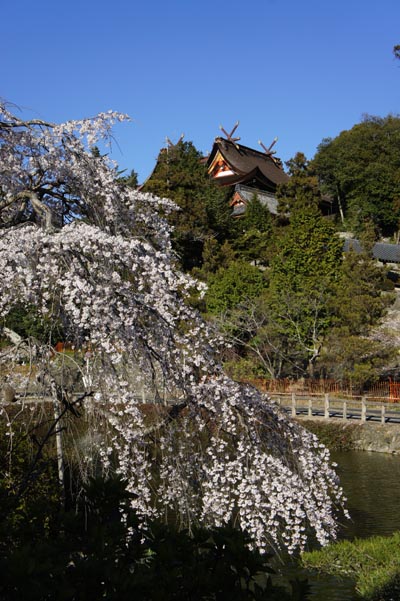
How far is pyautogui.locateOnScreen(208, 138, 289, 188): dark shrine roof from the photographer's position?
3716 cm

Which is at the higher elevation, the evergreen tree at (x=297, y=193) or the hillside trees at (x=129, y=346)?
the evergreen tree at (x=297, y=193)

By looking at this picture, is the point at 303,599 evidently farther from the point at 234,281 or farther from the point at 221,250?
the point at 221,250

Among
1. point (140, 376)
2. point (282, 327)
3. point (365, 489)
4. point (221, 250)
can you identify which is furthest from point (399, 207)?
point (140, 376)

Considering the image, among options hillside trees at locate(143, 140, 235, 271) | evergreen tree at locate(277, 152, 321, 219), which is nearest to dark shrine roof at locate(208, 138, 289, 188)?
evergreen tree at locate(277, 152, 321, 219)

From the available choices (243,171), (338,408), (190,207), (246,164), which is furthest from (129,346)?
(246,164)

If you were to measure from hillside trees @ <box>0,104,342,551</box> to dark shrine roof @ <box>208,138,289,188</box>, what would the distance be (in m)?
31.5

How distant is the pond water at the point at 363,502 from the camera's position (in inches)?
285

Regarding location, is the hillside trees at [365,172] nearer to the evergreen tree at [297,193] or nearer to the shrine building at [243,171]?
the shrine building at [243,171]

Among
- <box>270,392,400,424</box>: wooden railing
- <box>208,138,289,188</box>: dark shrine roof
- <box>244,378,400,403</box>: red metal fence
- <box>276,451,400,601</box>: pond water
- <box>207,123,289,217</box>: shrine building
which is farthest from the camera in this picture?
<box>208,138,289,188</box>: dark shrine roof

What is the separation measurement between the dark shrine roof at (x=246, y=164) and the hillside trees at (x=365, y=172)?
10.2ft

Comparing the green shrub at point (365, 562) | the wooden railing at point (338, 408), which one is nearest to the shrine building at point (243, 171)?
the wooden railing at point (338, 408)

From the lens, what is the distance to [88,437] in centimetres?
482

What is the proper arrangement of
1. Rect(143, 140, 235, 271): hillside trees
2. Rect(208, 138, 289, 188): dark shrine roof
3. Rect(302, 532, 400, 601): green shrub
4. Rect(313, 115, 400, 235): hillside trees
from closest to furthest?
Rect(302, 532, 400, 601): green shrub, Rect(143, 140, 235, 271): hillside trees, Rect(313, 115, 400, 235): hillside trees, Rect(208, 138, 289, 188): dark shrine roof

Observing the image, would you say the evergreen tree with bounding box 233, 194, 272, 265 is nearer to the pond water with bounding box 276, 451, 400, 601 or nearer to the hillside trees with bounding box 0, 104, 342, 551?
the pond water with bounding box 276, 451, 400, 601
